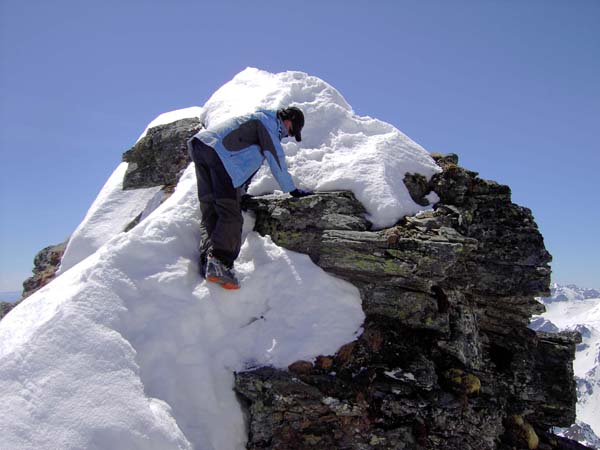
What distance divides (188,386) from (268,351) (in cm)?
137

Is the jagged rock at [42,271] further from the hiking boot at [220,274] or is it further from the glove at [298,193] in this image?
the glove at [298,193]

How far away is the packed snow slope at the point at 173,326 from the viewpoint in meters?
4.61

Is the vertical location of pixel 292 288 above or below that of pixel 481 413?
above

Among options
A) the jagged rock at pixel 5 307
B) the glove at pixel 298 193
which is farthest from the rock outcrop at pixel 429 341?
the jagged rock at pixel 5 307

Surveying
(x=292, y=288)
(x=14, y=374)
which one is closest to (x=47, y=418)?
(x=14, y=374)

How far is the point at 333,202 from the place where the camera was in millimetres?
8406

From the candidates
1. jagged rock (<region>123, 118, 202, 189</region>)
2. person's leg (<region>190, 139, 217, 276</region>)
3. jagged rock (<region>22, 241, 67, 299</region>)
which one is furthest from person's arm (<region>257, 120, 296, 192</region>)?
jagged rock (<region>22, 241, 67, 299</region>)

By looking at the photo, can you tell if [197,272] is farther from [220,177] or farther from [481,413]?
[481,413]

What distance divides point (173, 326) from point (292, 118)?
4.78 meters

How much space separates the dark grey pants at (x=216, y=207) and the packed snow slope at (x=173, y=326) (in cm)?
46

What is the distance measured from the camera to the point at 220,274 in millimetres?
6695

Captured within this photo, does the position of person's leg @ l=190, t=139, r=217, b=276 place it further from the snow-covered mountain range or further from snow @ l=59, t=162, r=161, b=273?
snow @ l=59, t=162, r=161, b=273

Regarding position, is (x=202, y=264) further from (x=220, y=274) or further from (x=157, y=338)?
(x=157, y=338)

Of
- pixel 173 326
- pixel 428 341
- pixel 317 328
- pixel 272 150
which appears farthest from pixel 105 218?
pixel 428 341
